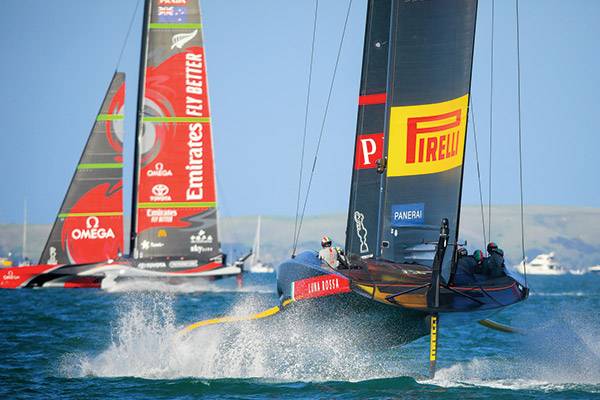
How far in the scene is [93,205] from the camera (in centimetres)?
3681

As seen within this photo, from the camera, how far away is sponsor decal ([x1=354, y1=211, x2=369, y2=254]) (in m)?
17.2

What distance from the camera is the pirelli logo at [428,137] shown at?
14.5 metres

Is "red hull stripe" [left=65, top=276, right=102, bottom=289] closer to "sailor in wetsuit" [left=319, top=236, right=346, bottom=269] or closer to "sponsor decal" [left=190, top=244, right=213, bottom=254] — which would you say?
"sponsor decal" [left=190, top=244, right=213, bottom=254]

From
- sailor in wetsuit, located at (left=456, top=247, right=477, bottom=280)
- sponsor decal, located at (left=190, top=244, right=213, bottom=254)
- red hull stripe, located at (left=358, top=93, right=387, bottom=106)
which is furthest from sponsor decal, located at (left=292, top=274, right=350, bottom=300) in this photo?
sponsor decal, located at (left=190, top=244, right=213, bottom=254)

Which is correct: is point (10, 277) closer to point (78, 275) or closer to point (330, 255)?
point (78, 275)

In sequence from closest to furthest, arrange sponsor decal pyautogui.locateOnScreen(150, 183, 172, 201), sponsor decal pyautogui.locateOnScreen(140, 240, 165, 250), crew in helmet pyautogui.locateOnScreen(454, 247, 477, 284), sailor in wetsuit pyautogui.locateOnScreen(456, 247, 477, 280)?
crew in helmet pyautogui.locateOnScreen(454, 247, 477, 284), sailor in wetsuit pyautogui.locateOnScreen(456, 247, 477, 280), sponsor decal pyautogui.locateOnScreen(150, 183, 172, 201), sponsor decal pyautogui.locateOnScreen(140, 240, 165, 250)

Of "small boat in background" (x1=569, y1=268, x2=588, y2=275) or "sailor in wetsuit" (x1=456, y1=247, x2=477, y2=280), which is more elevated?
"sailor in wetsuit" (x1=456, y1=247, x2=477, y2=280)

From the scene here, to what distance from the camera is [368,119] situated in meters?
17.8

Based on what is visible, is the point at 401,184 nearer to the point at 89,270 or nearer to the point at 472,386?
the point at 472,386

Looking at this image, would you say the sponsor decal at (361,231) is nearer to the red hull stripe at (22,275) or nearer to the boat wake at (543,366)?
the boat wake at (543,366)

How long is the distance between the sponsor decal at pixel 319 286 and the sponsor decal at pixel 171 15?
907 inches

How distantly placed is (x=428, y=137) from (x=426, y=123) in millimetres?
184

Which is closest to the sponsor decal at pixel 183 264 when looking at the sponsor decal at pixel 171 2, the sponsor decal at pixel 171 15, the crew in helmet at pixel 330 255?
the sponsor decal at pixel 171 15

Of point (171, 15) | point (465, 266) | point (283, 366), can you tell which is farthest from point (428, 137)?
point (171, 15)
